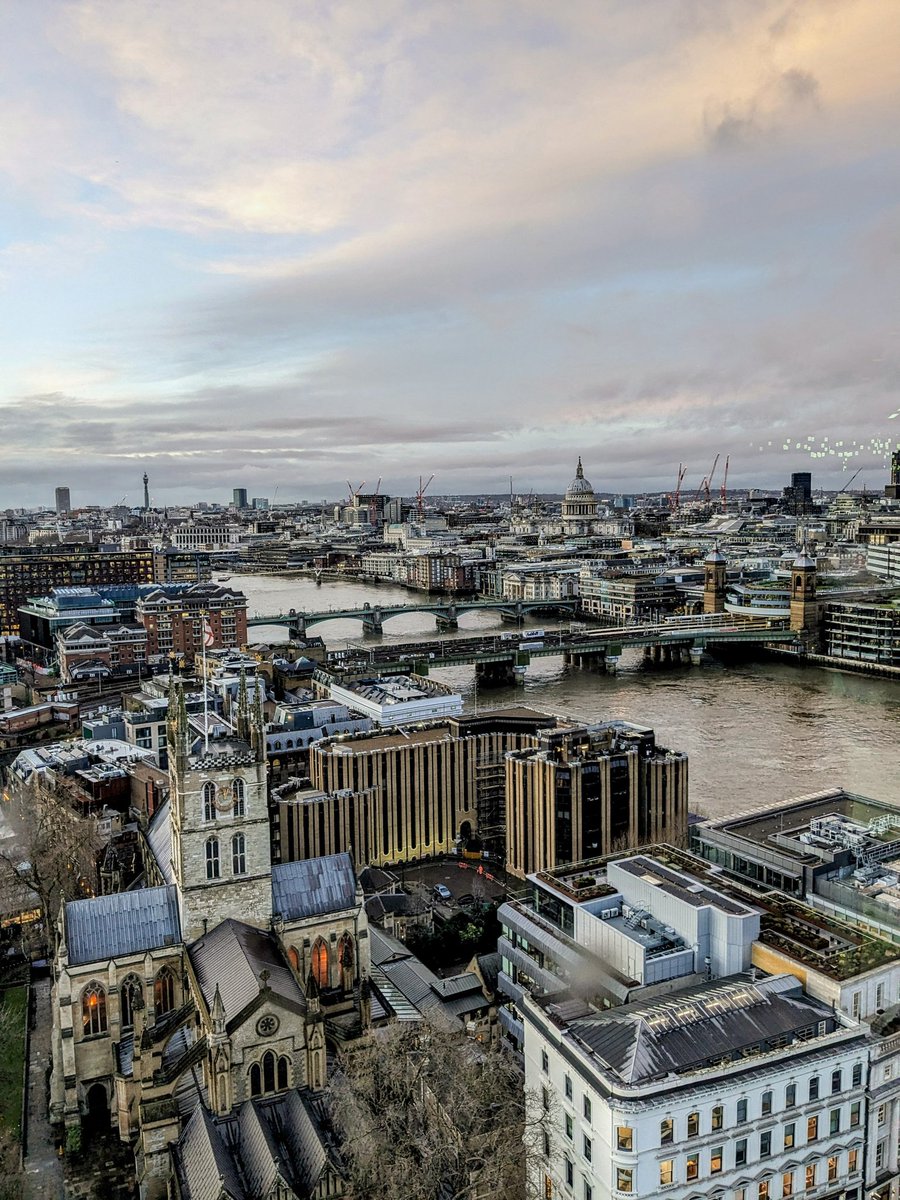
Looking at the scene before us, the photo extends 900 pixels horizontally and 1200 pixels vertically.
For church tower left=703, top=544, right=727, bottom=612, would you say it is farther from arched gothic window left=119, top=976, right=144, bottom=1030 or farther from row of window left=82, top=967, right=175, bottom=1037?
arched gothic window left=119, top=976, right=144, bottom=1030

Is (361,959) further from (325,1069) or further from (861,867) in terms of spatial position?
(861,867)

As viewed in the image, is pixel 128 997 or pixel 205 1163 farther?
pixel 128 997

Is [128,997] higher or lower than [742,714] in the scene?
higher

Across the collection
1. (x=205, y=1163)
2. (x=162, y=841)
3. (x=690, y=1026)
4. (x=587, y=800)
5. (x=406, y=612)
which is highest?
(x=162, y=841)

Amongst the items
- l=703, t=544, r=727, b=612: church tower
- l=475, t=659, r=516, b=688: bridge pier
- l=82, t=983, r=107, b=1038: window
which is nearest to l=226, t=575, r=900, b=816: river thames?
l=475, t=659, r=516, b=688: bridge pier

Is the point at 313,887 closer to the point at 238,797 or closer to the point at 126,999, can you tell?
the point at 238,797

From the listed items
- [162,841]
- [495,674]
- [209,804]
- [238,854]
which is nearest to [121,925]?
[238,854]

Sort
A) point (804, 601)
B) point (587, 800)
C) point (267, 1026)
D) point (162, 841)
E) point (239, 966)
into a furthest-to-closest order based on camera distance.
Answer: point (804, 601) < point (587, 800) < point (162, 841) < point (239, 966) < point (267, 1026)

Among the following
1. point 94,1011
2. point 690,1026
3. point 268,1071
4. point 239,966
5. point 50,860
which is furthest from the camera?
point 50,860

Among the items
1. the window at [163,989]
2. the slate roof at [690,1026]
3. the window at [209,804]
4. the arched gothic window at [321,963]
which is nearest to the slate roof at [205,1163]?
the window at [163,989]

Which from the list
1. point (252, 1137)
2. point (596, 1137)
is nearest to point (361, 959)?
point (252, 1137)
